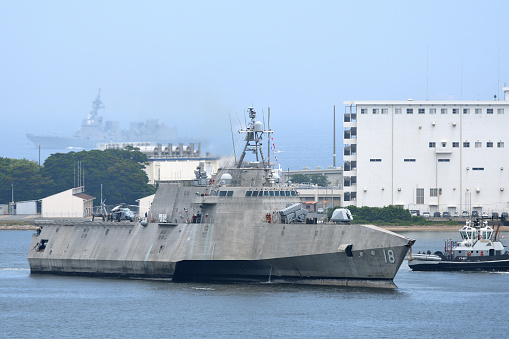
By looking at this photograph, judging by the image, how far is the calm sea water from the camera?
4553 centimetres

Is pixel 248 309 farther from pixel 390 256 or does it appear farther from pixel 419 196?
pixel 419 196

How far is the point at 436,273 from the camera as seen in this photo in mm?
66438

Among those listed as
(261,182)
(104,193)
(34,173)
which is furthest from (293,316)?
(34,173)

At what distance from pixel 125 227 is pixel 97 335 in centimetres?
1788

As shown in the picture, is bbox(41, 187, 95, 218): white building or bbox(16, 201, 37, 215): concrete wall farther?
bbox(16, 201, 37, 215): concrete wall

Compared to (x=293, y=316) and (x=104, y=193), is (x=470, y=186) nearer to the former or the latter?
(x=104, y=193)

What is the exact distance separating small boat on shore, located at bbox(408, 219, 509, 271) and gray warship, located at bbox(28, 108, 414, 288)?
44.0 ft

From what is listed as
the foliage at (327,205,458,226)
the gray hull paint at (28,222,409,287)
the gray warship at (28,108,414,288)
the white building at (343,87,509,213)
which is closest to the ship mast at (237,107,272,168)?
the gray warship at (28,108,414,288)

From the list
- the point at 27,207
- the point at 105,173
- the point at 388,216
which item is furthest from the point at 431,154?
the point at 27,207

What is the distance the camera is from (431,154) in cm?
10762

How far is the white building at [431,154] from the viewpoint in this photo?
107125mm

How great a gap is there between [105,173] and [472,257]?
213 ft

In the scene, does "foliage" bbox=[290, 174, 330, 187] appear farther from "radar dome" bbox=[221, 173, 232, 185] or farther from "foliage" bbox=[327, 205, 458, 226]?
"radar dome" bbox=[221, 173, 232, 185]

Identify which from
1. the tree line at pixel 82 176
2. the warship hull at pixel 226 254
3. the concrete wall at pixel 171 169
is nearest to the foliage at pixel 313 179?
the concrete wall at pixel 171 169
